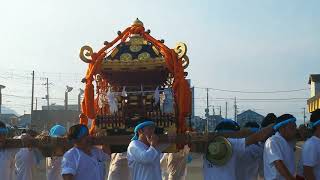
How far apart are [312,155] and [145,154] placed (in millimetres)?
1808

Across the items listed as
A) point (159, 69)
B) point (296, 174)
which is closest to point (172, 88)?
point (159, 69)

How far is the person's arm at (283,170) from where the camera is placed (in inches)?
203

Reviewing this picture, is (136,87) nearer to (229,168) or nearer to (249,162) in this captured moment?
(249,162)

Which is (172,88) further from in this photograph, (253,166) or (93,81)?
(253,166)

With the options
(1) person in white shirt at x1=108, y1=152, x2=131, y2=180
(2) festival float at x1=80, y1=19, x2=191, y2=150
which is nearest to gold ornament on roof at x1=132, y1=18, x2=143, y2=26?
(2) festival float at x1=80, y1=19, x2=191, y2=150

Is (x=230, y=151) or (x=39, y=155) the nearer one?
(x=230, y=151)

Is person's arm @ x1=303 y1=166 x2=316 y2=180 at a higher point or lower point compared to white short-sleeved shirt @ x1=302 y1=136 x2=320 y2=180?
lower

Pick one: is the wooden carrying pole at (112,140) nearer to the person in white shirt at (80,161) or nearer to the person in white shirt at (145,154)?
the person in white shirt at (80,161)

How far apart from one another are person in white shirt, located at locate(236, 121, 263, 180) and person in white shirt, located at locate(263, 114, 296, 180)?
28.7 inches

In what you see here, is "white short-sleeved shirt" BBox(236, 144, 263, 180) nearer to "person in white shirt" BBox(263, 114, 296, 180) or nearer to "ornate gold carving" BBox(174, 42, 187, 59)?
"person in white shirt" BBox(263, 114, 296, 180)

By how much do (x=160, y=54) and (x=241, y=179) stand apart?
3.28 meters

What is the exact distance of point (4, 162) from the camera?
7109mm

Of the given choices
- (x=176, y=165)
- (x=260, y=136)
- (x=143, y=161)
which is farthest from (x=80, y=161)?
(x=176, y=165)

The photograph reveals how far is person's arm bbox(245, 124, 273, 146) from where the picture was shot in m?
5.62
